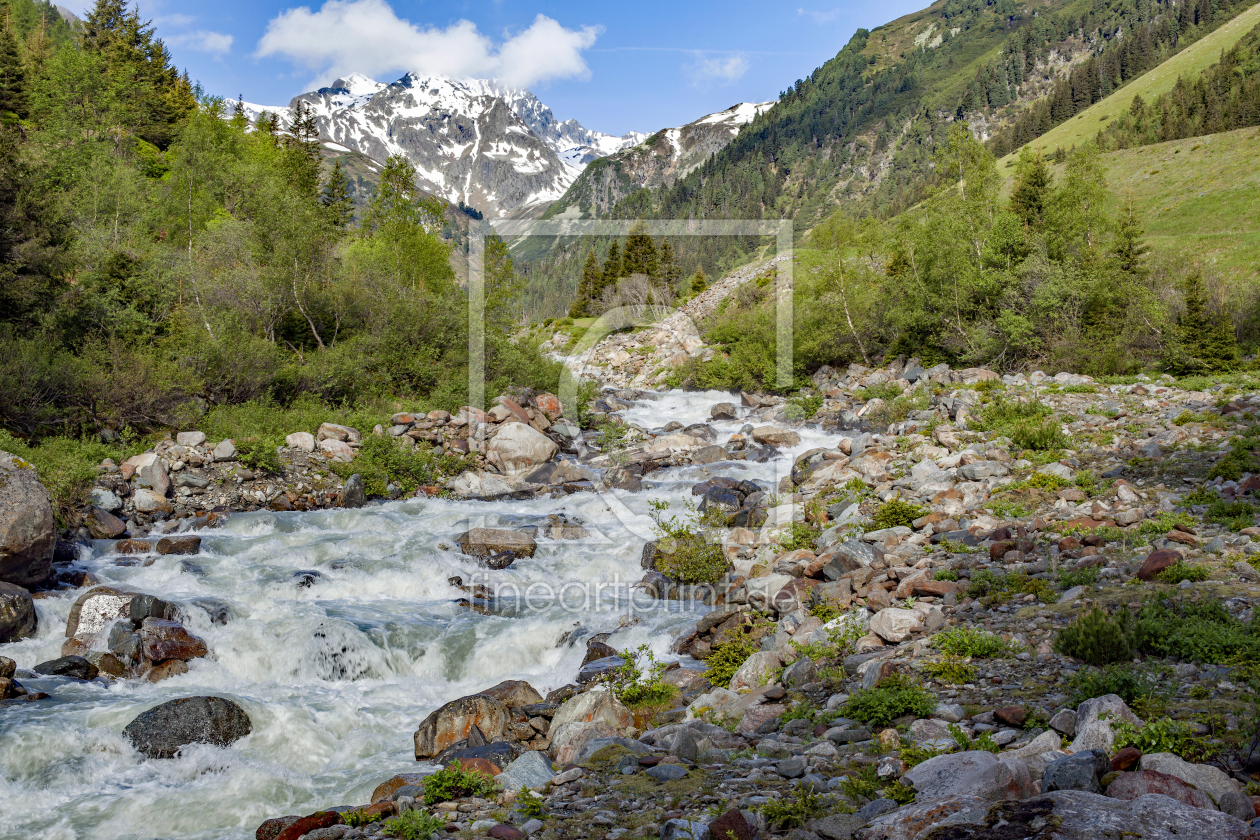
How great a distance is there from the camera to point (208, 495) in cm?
1716

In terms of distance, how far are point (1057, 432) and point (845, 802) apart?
43.3 feet

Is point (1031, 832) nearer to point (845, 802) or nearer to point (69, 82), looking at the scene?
point (845, 802)

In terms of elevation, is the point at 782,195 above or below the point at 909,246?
above

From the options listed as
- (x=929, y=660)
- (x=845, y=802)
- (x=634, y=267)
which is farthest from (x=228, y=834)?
(x=634, y=267)

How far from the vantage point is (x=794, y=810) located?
476 cm

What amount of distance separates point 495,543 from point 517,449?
321 inches

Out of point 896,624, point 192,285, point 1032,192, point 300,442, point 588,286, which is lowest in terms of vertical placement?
point 896,624

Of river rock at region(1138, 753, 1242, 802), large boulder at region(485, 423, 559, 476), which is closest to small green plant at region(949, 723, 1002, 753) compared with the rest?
river rock at region(1138, 753, 1242, 802)

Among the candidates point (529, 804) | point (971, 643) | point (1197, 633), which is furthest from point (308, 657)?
point (1197, 633)

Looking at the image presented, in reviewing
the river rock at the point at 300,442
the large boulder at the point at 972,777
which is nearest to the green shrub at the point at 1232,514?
the large boulder at the point at 972,777

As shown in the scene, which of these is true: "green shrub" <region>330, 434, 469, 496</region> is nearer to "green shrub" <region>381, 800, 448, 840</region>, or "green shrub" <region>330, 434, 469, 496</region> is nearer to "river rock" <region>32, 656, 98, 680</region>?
"river rock" <region>32, 656, 98, 680</region>

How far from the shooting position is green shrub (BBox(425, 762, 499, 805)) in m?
6.20

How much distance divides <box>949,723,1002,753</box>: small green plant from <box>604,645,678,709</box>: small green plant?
13.0 feet

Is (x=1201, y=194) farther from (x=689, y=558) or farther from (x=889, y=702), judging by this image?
(x=889, y=702)
